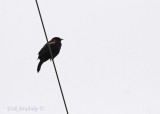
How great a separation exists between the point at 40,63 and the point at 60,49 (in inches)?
20.9

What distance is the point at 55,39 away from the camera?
437 inches

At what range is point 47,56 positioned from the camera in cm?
1052

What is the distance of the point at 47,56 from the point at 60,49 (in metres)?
0.51

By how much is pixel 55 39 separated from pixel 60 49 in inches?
11.6

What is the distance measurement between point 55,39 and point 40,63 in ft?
2.19

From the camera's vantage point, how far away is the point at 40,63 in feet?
35.4

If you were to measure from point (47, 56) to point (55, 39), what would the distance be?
70cm

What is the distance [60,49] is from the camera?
431 inches

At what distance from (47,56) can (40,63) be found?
37 centimetres
